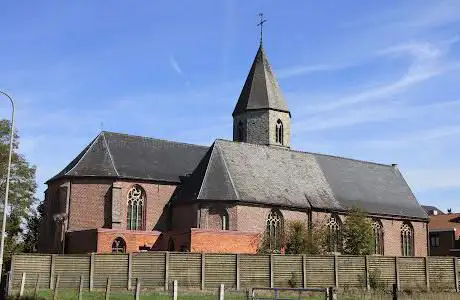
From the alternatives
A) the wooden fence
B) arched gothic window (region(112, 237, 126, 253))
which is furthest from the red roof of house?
arched gothic window (region(112, 237, 126, 253))

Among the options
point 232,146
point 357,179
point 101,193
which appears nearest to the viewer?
point 101,193

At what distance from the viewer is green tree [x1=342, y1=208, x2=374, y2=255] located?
5097cm

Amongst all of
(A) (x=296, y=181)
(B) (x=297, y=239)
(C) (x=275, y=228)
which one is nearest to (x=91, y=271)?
(B) (x=297, y=239)

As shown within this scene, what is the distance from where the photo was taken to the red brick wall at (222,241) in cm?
4266

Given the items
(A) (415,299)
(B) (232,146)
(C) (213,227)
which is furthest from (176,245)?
(A) (415,299)

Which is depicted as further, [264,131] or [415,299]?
[264,131]

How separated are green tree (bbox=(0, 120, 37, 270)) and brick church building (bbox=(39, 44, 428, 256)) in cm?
291

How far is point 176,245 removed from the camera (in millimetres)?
44938

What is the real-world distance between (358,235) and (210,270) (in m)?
23.0

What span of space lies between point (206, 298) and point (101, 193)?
23396 millimetres

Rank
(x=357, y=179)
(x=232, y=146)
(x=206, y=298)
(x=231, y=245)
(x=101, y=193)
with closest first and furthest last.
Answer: (x=206, y=298), (x=231, y=245), (x=101, y=193), (x=232, y=146), (x=357, y=179)

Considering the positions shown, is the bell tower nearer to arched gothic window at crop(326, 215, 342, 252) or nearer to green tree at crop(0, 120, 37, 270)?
arched gothic window at crop(326, 215, 342, 252)

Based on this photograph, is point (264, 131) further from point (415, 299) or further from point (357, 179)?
point (415, 299)

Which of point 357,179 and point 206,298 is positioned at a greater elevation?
point 357,179
